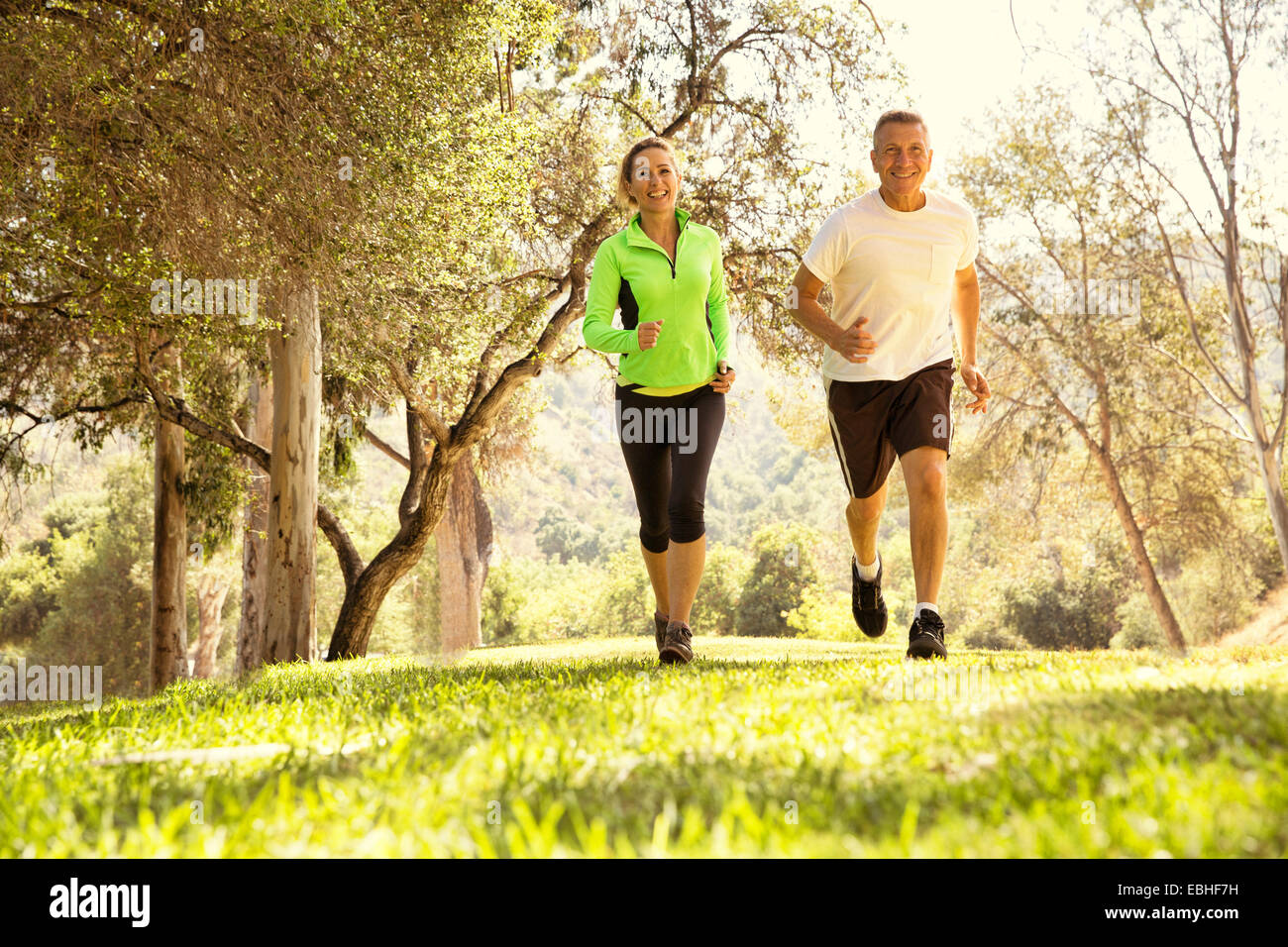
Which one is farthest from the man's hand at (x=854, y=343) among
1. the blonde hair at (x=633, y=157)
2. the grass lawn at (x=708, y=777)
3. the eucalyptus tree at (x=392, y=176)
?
the eucalyptus tree at (x=392, y=176)

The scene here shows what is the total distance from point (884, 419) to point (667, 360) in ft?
4.04

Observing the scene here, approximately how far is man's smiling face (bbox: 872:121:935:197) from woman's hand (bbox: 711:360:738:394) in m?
1.29

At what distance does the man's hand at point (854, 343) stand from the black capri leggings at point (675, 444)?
77cm

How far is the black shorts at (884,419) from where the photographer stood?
4723 millimetres

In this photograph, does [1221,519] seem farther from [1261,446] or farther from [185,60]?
[185,60]

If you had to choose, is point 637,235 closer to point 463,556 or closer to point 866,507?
point 866,507

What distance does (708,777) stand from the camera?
1.83m

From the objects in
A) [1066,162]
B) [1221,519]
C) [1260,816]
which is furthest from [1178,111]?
[1260,816]

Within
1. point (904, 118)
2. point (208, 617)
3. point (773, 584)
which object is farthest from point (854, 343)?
point (773, 584)

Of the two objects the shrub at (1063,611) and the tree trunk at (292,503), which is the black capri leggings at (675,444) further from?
the shrub at (1063,611)

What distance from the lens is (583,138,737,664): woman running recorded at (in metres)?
5.08

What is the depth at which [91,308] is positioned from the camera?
8773 millimetres

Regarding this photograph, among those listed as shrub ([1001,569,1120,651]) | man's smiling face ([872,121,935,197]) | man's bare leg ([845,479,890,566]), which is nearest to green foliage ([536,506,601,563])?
shrub ([1001,569,1120,651])

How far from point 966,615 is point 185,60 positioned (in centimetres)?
5726
